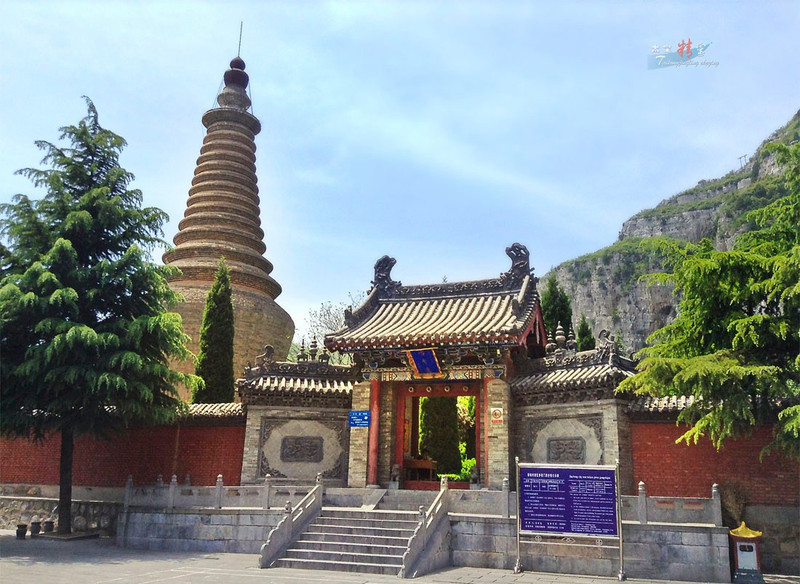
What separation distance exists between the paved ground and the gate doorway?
14.6 ft

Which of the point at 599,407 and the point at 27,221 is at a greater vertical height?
the point at 27,221

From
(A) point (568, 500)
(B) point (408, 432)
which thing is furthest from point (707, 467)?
(B) point (408, 432)

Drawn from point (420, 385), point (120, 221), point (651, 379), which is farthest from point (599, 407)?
point (120, 221)

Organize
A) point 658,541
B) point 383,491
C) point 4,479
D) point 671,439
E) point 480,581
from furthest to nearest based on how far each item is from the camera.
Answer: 1. point 4,479
2. point 383,491
3. point 671,439
4. point 658,541
5. point 480,581

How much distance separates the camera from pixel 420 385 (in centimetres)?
1738

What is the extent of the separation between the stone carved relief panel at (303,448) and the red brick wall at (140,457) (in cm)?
84

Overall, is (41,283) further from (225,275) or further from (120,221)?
(225,275)

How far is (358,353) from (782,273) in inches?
387

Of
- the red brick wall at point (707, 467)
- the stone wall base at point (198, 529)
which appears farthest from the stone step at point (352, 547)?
the red brick wall at point (707, 467)

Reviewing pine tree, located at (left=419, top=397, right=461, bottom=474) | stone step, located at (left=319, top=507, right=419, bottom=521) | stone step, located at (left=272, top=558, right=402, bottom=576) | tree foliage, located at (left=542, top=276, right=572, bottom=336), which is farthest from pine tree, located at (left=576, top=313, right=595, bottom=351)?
stone step, located at (left=272, top=558, right=402, bottom=576)

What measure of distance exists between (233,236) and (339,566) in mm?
19765

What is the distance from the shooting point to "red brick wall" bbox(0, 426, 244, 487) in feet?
57.8

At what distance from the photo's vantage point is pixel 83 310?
16.0 metres

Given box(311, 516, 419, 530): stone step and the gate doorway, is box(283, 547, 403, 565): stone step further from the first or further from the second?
the gate doorway
